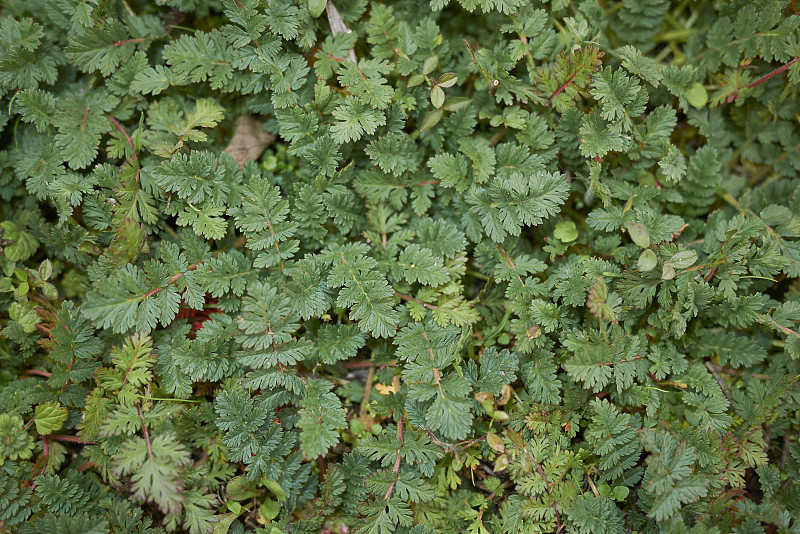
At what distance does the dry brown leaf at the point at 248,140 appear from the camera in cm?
371

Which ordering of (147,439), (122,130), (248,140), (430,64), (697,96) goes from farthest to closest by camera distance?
(248,140) → (697,96) → (122,130) → (430,64) → (147,439)

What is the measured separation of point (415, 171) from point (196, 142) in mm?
1477

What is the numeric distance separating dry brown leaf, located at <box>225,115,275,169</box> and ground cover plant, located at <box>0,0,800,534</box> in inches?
1.4

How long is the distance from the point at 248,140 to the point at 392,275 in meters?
1.46

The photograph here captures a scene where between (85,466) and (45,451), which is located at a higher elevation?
(45,451)

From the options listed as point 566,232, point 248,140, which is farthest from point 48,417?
point 566,232

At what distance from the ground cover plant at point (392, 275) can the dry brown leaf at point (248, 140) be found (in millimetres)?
35

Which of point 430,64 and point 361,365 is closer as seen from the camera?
point 430,64

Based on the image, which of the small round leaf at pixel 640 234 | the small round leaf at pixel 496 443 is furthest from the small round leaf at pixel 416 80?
the small round leaf at pixel 496 443

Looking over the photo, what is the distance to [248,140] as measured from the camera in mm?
3732

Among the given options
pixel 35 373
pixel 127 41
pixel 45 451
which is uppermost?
pixel 127 41

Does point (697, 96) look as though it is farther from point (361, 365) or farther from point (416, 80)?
point (361, 365)

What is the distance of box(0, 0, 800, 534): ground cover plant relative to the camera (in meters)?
3.06

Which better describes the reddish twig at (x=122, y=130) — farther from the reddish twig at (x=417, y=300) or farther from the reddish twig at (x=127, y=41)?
the reddish twig at (x=417, y=300)
